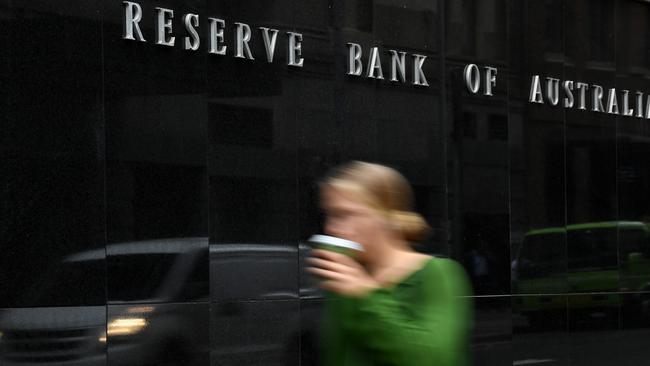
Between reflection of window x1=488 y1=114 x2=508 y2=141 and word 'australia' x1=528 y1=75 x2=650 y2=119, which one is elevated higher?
word 'australia' x1=528 y1=75 x2=650 y2=119

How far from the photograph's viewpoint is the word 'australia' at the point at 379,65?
12000mm

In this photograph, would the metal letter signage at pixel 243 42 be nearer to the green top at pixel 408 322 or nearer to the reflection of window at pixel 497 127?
the reflection of window at pixel 497 127

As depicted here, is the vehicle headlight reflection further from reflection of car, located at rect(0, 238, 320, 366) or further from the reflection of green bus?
the reflection of green bus

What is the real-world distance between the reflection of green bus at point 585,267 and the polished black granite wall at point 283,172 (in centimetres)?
3

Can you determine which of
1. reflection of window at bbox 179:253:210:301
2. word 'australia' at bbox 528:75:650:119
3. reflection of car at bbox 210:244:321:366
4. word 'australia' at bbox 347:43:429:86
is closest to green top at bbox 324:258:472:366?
reflection of window at bbox 179:253:210:301

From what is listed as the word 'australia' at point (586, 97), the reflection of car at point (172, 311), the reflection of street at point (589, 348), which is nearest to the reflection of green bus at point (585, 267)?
the reflection of street at point (589, 348)

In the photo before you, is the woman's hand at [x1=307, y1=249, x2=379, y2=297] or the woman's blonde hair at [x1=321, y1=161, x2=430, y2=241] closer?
the woman's hand at [x1=307, y1=249, x2=379, y2=297]

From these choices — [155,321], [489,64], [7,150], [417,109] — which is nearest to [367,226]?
[7,150]

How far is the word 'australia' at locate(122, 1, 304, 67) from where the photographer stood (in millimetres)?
9766

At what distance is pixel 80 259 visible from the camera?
9.24 meters

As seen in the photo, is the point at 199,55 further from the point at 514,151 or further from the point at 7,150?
the point at 514,151

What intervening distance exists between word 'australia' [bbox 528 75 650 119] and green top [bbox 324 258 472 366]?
444 inches

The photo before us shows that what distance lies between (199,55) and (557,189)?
589 cm

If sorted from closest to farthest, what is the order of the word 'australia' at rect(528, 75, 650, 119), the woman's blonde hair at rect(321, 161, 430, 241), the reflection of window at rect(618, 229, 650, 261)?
1. the woman's blonde hair at rect(321, 161, 430, 241)
2. the word 'australia' at rect(528, 75, 650, 119)
3. the reflection of window at rect(618, 229, 650, 261)
